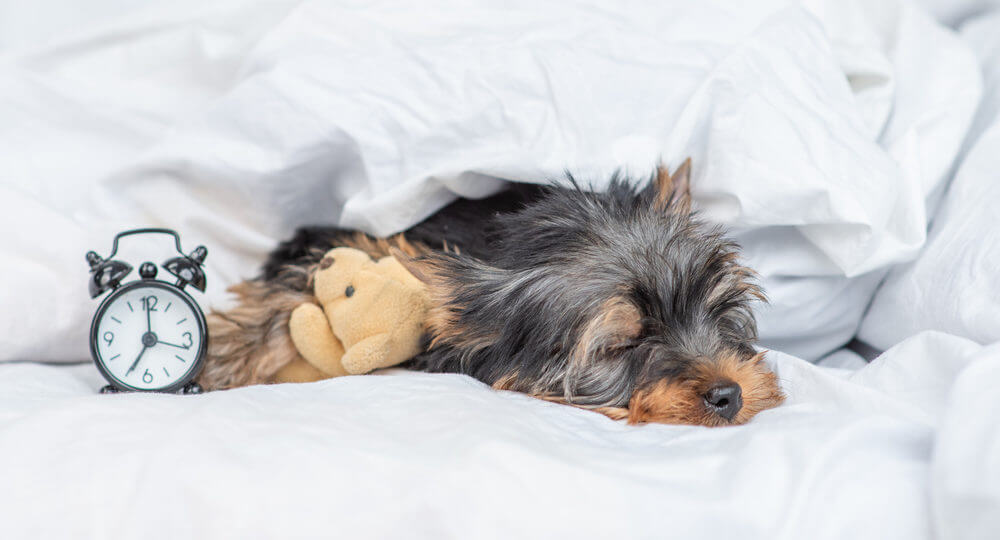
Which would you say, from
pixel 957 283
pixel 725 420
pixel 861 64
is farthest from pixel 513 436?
pixel 861 64

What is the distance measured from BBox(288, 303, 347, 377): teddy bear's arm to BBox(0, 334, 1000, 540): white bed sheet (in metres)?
0.53

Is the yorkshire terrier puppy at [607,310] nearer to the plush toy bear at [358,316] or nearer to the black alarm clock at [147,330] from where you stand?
the plush toy bear at [358,316]

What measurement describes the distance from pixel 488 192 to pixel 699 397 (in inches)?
Result: 36.7

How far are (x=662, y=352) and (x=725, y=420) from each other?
0.22 metres

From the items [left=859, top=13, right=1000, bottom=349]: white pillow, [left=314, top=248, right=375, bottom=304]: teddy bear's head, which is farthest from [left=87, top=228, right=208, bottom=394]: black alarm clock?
[left=859, top=13, right=1000, bottom=349]: white pillow

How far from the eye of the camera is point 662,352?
5.80 ft

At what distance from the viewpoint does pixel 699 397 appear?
5.39 ft

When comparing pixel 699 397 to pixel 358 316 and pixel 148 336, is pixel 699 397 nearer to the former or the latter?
pixel 358 316

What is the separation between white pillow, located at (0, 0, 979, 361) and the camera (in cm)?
203

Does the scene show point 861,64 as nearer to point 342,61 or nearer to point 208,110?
point 342,61

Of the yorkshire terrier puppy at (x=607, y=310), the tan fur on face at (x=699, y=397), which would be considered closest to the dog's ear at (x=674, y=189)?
the yorkshire terrier puppy at (x=607, y=310)

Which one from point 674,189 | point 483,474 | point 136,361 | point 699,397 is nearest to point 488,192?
point 674,189

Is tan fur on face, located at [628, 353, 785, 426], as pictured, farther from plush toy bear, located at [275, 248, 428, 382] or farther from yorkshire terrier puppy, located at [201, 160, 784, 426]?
plush toy bear, located at [275, 248, 428, 382]

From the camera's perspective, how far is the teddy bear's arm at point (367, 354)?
5.92 ft
